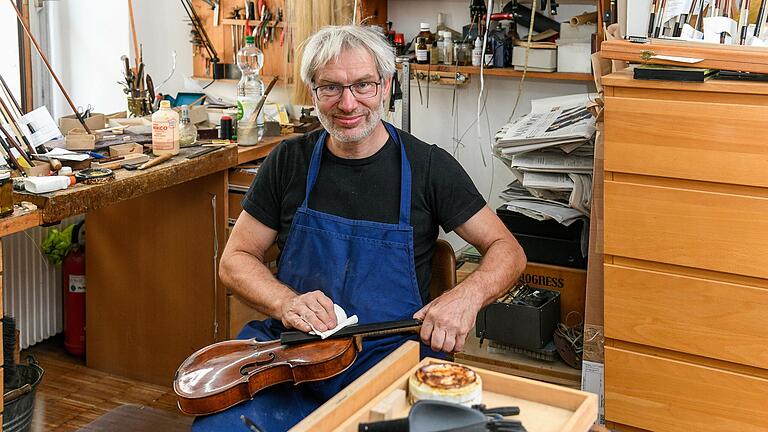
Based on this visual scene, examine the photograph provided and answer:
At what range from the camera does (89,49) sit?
436cm

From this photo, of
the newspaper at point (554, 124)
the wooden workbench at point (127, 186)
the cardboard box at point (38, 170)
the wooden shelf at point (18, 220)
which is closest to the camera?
the wooden shelf at point (18, 220)

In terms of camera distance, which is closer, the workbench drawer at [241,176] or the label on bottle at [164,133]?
the label on bottle at [164,133]

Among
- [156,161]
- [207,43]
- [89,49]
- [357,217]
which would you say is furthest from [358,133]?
[89,49]

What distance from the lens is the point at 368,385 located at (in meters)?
1.73

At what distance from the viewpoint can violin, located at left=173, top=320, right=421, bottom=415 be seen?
2111 mm

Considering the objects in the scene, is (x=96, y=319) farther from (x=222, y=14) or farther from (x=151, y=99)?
(x=222, y=14)

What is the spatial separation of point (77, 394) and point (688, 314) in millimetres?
2360

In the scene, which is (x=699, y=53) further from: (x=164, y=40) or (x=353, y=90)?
(x=164, y=40)

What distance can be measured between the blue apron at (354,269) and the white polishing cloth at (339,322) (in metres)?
0.10

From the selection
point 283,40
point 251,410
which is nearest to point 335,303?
point 251,410

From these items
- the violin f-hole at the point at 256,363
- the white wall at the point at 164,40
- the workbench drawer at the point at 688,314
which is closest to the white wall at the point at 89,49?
the white wall at the point at 164,40

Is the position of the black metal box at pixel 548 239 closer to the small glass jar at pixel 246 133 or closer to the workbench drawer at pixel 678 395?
the workbench drawer at pixel 678 395

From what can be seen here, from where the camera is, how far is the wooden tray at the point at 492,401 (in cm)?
164

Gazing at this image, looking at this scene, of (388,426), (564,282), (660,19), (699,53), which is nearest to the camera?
(388,426)
